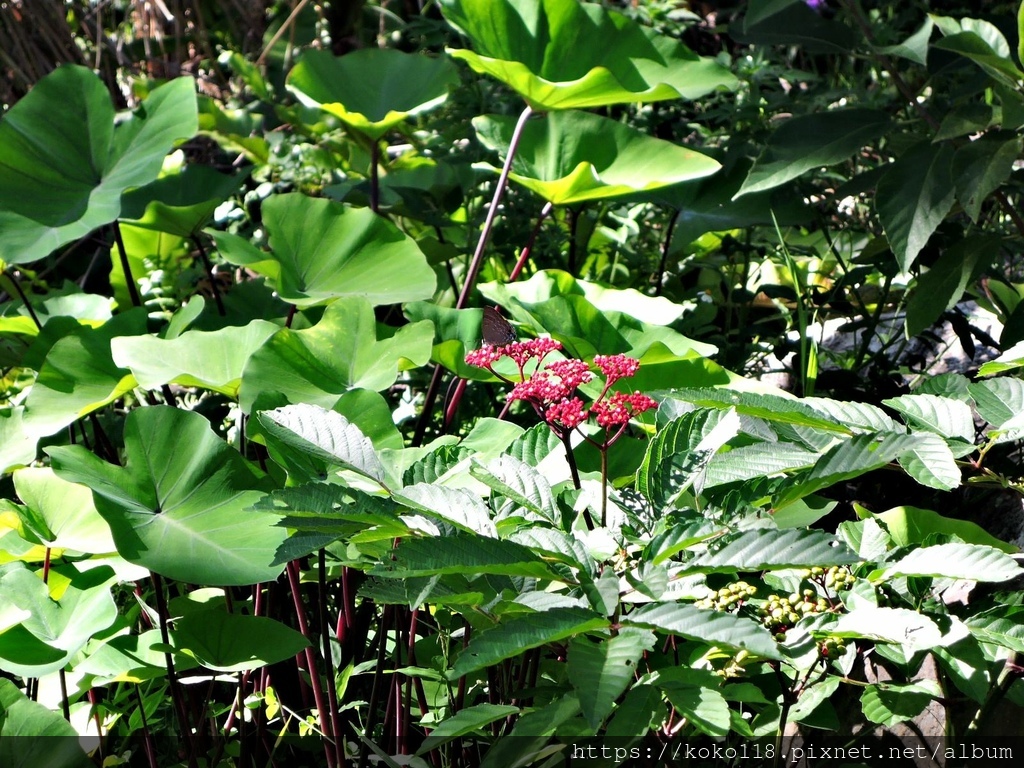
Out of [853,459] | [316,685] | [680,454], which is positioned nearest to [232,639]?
[316,685]

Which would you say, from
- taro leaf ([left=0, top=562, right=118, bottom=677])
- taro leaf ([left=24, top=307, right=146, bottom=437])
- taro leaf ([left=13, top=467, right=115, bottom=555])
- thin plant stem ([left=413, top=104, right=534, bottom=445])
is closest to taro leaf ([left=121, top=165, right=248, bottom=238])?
taro leaf ([left=24, top=307, right=146, bottom=437])

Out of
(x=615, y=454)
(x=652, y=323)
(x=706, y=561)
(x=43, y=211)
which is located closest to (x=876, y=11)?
(x=652, y=323)

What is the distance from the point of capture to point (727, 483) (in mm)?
715

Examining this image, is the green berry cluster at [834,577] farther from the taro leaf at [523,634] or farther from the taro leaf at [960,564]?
the taro leaf at [523,634]

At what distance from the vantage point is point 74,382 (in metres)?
1.11

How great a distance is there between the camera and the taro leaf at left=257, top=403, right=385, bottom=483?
62cm

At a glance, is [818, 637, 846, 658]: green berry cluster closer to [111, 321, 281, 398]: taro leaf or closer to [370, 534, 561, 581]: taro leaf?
[370, 534, 561, 581]: taro leaf

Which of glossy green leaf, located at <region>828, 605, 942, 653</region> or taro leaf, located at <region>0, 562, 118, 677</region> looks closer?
glossy green leaf, located at <region>828, 605, 942, 653</region>

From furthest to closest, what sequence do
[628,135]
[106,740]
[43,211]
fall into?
1. [628,135]
2. [43,211]
3. [106,740]

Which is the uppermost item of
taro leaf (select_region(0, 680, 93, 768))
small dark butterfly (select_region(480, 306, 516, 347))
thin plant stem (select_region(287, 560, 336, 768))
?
small dark butterfly (select_region(480, 306, 516, 347))

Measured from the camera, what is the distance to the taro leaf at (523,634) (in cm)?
50

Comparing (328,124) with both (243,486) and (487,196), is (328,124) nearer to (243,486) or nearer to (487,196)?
(487,196)

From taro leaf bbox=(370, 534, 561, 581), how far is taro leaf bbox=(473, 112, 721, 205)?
831 millimetres

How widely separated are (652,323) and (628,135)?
408mm
